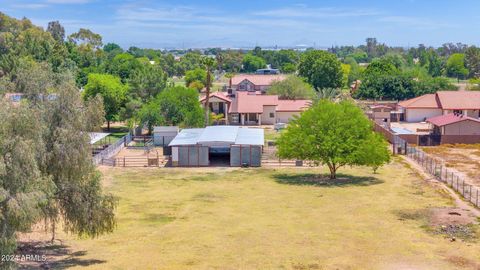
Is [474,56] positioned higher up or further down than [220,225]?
higher up

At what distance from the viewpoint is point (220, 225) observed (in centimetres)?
3359

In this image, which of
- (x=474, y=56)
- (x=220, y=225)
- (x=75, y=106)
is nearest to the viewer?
(x=75, y=106)

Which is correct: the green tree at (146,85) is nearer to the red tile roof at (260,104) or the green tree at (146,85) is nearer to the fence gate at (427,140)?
the red tile roof at (260,104)

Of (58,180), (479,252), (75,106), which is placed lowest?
(479,252)

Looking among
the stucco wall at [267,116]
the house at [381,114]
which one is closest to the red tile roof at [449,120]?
the house at [381,114]

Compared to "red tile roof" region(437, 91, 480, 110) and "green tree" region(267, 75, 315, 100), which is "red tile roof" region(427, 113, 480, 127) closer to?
"red tile roof" region(437, 91, 480, 110)

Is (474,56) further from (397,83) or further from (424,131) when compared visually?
(424,131)

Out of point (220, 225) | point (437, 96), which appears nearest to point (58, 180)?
point (220, 225)

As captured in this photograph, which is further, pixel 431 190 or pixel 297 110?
pixel 297 110

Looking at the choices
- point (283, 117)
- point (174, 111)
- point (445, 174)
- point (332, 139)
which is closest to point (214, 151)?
point (332, 139)

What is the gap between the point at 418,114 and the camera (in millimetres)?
84875

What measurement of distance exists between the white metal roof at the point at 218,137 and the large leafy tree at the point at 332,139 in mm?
6379

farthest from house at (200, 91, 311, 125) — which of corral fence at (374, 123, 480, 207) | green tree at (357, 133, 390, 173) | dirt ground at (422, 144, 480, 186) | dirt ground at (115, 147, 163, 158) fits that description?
green tree at (357, 133, 390, 173)

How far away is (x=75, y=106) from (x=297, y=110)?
5994cm
